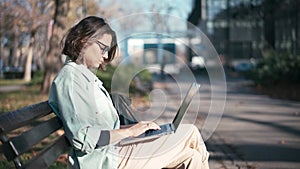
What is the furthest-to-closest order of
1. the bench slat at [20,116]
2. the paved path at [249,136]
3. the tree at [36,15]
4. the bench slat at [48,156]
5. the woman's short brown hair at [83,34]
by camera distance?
1. the tree at [36,15]
2. the paved path at [249,136]
3. the woman's short brown hair at [83,34]
4. the bench slat at [48,156]
5. the bench slat at [20,116]

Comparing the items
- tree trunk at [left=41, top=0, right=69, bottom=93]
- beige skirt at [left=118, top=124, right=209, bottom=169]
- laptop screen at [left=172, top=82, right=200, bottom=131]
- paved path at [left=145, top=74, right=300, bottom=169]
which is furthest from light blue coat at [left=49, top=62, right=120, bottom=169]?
tree trunk at [left=41, top=0, right=69, bottom=93]

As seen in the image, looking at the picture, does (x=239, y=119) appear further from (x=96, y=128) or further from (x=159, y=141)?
(x=96, y=128)

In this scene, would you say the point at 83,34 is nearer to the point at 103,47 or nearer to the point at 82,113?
the point at 103,47

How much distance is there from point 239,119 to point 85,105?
9.75 metres

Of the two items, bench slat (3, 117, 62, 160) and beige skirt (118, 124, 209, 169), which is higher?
bench slat (3, 117, 62, 160)

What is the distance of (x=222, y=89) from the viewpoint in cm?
417

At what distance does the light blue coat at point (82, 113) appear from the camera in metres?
3.10

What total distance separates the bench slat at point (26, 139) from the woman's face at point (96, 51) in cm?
42

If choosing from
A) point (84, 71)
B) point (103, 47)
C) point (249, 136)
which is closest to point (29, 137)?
point (84, 71)

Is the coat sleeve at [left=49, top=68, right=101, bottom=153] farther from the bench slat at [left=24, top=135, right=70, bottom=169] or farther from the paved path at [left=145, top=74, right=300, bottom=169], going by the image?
the paved path at [left=145, top=74, right=300, bottom=169]

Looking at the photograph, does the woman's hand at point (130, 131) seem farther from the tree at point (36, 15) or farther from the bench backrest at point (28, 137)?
the tree at point (36, 15)

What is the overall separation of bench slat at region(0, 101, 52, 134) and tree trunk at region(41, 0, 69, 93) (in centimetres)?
1818

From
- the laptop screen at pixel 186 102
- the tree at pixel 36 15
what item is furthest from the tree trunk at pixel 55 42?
the laptop screen at pixel 186 102

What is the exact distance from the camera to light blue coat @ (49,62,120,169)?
3096mm
